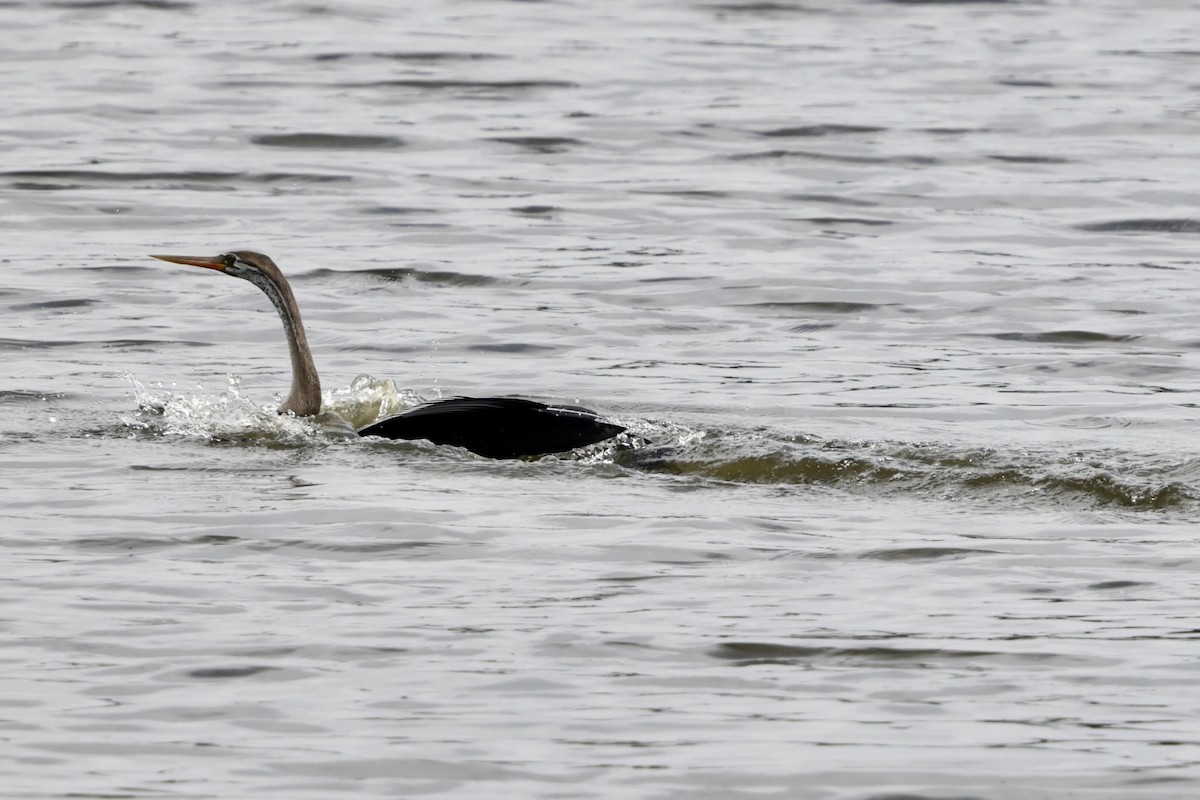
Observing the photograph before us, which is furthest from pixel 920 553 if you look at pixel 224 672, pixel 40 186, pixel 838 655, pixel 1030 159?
pixel 1030 159

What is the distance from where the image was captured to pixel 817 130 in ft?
69.1

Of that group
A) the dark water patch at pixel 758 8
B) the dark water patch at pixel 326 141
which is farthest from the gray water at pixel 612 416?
the dark water patch at pixel 758 8

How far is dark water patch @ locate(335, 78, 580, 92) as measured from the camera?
2291 centimetres

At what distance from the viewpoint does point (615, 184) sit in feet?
62.2

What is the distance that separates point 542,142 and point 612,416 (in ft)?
31.4

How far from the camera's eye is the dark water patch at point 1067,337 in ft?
45.2

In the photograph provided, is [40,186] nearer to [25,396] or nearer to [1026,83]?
[25,396]

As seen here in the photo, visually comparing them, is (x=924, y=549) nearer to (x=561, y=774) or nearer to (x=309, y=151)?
(x=561, y=774)

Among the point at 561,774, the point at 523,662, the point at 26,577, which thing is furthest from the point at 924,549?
the point at 26,577

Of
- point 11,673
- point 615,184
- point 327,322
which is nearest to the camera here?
point 11,673

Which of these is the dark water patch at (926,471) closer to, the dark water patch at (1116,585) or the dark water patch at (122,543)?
the dark water patch at (1116,585)

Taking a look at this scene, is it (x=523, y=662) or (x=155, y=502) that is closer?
(x=523, y=662)

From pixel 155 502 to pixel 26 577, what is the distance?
128 centimetres

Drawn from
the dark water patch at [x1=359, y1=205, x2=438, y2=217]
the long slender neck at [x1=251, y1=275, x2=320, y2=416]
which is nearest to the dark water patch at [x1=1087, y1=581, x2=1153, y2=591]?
the long slender neck at [x1=251, y1=275, x2=320, y2=416]
